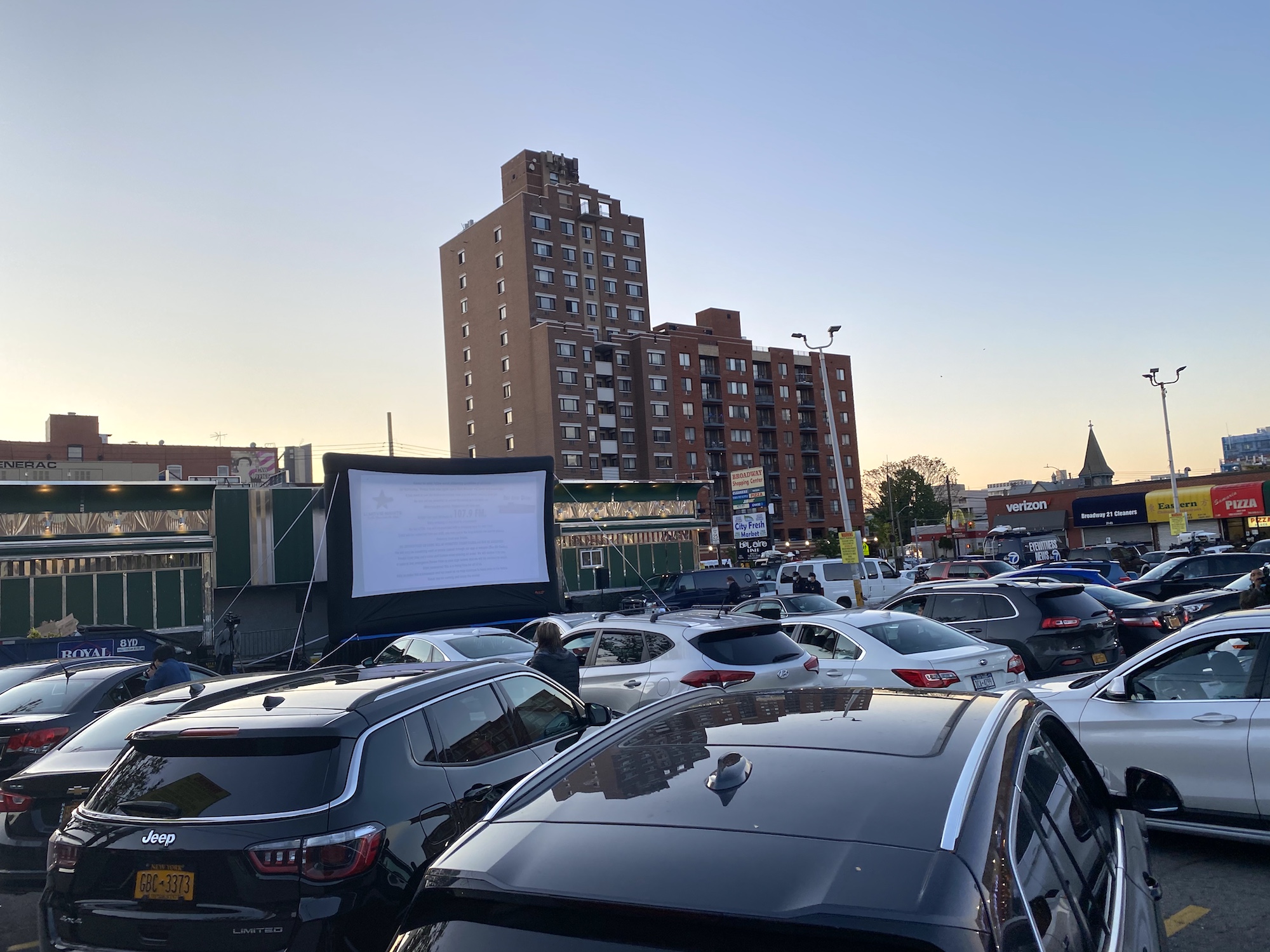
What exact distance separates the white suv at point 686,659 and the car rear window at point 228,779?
17.6 feet

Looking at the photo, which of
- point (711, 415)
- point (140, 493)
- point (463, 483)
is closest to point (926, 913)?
point (463, 483)

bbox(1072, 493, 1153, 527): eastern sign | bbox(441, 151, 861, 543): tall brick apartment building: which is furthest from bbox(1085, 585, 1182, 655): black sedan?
bbox(441, 151, 861, 543): tall brick apartment building

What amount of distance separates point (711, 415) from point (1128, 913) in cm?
7981

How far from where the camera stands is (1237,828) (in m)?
5.56

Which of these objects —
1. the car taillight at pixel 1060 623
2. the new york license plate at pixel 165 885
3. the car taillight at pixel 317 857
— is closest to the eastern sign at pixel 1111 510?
the car taillight at pixel 1060 623

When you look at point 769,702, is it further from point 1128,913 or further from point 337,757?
point 337,757

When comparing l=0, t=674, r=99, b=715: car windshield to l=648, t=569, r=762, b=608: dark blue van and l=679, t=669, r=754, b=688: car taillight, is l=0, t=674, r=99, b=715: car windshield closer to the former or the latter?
l=679, t=669, r=754, b=688: car taillight

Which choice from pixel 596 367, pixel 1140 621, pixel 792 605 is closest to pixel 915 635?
pixel 1140 621

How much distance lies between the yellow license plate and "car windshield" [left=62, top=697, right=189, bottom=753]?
97.3 inches

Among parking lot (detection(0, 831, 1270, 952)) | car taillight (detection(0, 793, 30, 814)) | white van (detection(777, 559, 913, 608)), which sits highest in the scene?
car taillight (detection(0, 793, 30, 814))

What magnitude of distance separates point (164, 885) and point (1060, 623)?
10143mm

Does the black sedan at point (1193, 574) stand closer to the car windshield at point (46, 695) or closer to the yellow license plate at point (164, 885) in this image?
the car windshield at point (46, 695)

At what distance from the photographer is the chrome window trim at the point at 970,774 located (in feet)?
5.95

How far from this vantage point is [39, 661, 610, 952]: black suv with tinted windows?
11.8 ft
